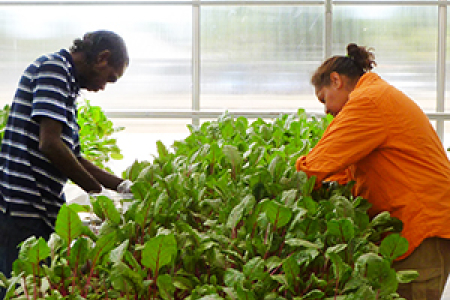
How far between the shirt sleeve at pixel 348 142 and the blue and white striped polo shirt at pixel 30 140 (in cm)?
122

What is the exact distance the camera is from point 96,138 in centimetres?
473

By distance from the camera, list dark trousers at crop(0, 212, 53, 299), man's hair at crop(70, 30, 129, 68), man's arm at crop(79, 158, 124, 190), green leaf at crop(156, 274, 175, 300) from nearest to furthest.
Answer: green leaf at crop(156, 274, 175, 300) < dark trousers at crop(0, 212, 53, 299) < man's hair at crop(70, 30, 129, 68) < man's arm at crop(79, 158, 124, 190)

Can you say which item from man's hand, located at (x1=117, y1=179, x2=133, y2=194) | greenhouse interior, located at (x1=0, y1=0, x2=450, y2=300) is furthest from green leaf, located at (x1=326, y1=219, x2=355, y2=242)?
greenhouse interior, located at (x1=0, y1=0, x2=450, y2=300)

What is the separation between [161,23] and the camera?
6828mm

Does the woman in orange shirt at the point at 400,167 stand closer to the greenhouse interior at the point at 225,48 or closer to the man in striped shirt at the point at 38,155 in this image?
the man in striped shirt at the point at 38,155

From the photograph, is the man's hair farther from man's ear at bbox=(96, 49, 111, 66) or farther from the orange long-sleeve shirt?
the orange long-sleeve shirt

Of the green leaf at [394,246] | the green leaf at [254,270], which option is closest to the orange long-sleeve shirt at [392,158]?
the green leaf at [394,246]

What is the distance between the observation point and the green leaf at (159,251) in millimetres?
1188

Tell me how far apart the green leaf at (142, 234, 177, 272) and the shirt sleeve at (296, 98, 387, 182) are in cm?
84

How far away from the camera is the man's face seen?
278cm

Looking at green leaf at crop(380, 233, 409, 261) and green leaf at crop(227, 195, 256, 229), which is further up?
green leaf at crop(227, 195, 256, 229)

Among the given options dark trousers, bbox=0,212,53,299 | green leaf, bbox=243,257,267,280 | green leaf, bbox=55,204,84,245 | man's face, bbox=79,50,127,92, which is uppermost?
man's face, bbox=79,50,127,92

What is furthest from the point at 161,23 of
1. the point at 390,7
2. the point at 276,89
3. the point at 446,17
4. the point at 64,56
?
the point at 64,56

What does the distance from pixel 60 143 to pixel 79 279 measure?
4.35ft
